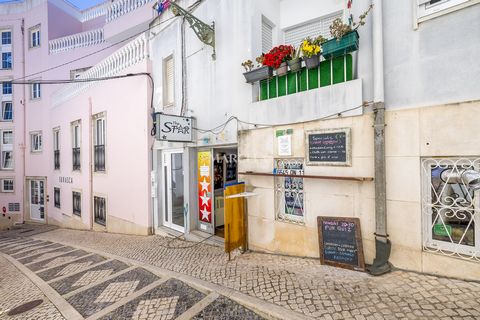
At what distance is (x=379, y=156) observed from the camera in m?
3.78

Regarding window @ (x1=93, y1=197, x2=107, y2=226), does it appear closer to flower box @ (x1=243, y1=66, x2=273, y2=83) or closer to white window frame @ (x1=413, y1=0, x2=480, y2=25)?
flower box @ (x1=243, y1=66, x2=273, y2=83)

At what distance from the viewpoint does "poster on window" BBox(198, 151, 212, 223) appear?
669 cm

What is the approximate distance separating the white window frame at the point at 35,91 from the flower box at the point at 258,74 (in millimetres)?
16416

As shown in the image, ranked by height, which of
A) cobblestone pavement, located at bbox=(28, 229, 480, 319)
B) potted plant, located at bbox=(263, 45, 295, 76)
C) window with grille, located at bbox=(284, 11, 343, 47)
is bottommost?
cobblestone pavement, located at bbox=(28, 229, 480, 319)

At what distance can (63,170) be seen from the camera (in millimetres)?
12727

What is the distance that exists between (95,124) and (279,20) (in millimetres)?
8630

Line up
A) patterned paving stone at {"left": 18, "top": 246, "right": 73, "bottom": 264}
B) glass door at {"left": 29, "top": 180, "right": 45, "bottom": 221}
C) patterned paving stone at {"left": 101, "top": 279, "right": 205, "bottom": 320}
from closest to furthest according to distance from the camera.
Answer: patterned paving stone at {"left": 101, "top": 279, "right": 205, "bottom": 320}, patterned paving stone at {"left": 18, "top": 246, "right": 73, "bottom": 264}, glass door at {"left": 29, "top": 180, "right": 45, "bottom": 221}

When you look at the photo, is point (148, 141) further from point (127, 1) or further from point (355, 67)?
point (127, 1)

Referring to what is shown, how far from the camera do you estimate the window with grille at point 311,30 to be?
5191 millimetres

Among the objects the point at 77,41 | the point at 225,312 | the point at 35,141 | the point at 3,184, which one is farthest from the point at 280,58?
the point at 3,184

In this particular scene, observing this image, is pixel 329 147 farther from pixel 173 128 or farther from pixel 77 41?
pixel 77 41

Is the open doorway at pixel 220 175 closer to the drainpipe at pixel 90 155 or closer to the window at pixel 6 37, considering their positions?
the drainpipe at pixel 90 155

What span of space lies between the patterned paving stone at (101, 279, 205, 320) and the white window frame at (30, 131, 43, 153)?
52.9 feet

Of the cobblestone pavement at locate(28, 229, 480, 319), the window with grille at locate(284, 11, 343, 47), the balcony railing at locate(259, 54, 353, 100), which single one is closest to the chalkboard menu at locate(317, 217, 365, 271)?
the cobblestone pavement at locate(28, 229, 480, 319)
